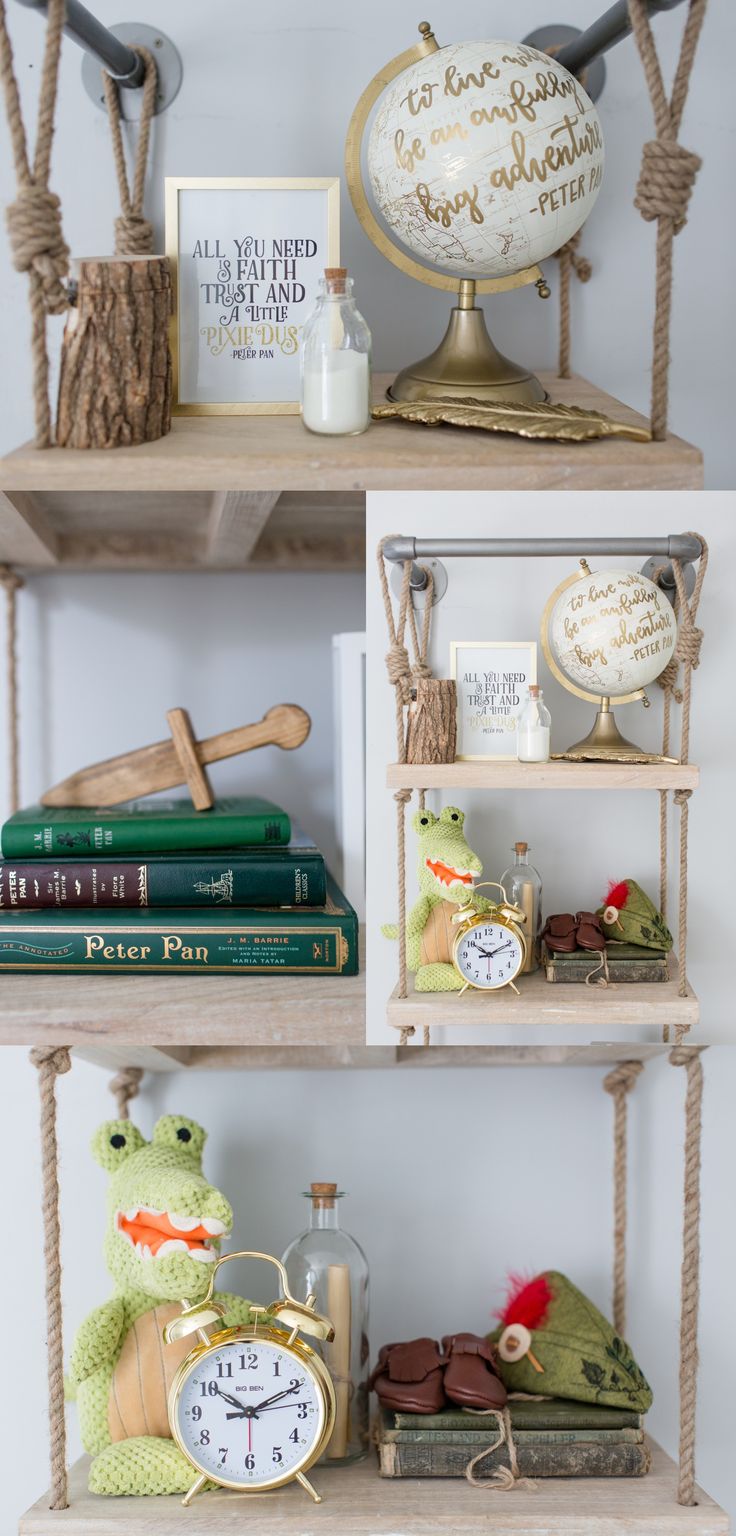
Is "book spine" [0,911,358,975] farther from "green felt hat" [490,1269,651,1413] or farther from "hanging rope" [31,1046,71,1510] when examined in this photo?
"green felt hat" [490,1269,651,1413]

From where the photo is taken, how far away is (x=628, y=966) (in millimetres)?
908

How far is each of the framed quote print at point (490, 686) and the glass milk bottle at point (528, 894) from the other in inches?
3.6

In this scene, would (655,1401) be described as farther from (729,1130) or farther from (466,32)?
(466,32)

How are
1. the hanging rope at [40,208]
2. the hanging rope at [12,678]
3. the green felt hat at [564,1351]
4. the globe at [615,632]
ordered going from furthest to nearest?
the hanging rope at [12,678] < the green felt hat at [564,1351] < the globe at [615,632] < the hanging rope at [40,208]

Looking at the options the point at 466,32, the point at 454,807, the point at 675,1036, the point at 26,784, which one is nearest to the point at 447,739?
the point at 454,807

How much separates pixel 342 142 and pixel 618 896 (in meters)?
0.64

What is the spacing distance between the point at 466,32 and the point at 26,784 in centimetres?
→ 72

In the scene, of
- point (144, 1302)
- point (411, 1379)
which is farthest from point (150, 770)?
point (411, 1379)

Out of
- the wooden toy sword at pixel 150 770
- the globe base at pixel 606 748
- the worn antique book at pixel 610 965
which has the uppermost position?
the globe base at pixel 606 748

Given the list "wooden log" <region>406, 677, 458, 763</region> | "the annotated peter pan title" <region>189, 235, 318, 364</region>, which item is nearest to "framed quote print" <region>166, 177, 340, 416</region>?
"the annotated peter pan title" <region>189, 235, 318, 364</region>

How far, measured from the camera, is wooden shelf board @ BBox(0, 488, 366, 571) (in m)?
0.98

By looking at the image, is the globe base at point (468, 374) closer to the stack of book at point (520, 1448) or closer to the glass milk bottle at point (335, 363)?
the glass milk bottle at point (335, 363)

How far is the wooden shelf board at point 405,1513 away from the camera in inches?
37.5

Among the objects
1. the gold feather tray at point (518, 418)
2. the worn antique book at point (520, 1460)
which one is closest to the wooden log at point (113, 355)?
the gold feather tray at point (518, 418)
